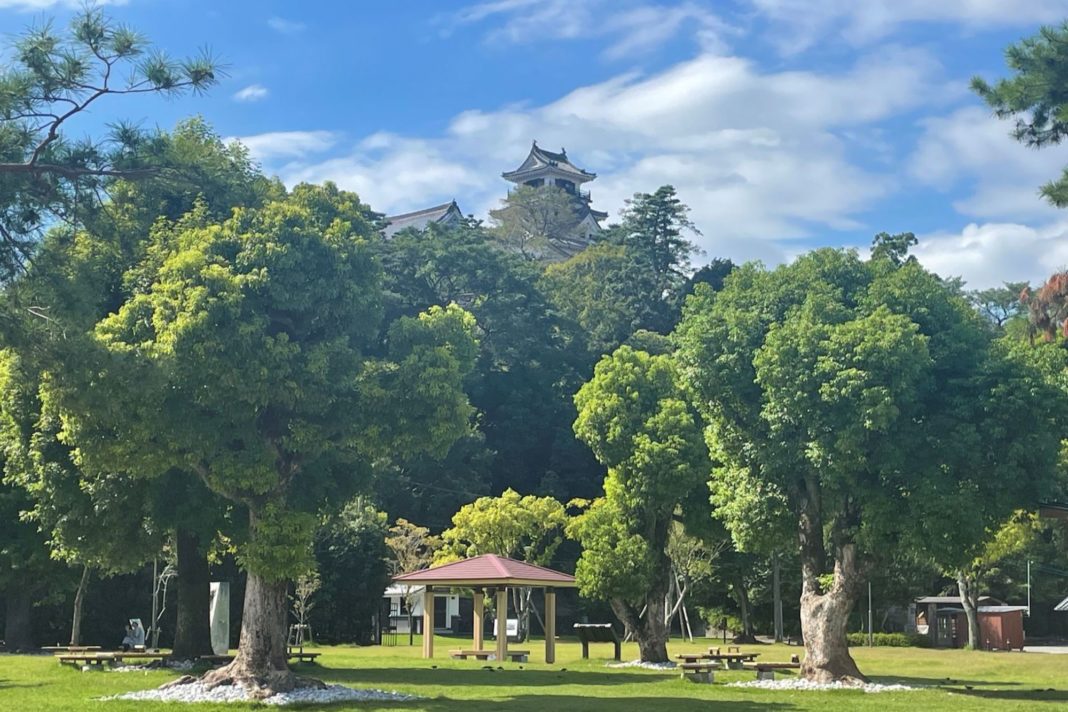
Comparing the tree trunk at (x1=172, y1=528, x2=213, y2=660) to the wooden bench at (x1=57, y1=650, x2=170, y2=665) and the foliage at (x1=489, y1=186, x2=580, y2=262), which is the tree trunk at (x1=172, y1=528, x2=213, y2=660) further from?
the foliage at (x1=489, y1=186, x2=580, y2=262)

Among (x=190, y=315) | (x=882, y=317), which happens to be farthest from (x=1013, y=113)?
(x=190, y=315)

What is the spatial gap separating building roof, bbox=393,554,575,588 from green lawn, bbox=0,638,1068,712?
6.71 ft

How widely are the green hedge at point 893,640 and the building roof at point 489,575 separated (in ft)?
64.8

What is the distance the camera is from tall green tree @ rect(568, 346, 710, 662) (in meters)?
29.9

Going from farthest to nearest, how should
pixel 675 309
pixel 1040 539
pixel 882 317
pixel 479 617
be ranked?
pixel 675 309
pixel 1040 539
pixel 479 617
pixel 882 317

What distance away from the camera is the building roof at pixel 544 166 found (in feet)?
331

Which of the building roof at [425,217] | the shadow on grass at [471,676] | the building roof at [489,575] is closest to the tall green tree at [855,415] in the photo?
the shadow on grass at [471,676]

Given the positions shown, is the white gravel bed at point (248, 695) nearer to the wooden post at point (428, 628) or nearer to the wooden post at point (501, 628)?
the wooden post at point (501, 628)

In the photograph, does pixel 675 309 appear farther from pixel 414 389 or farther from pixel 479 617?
pixel 414 389

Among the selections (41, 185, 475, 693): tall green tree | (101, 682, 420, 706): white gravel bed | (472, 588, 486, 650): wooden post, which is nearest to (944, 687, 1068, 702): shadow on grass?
(101, 682, 420, 706): white gravel bed

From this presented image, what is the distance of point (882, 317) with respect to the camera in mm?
22406

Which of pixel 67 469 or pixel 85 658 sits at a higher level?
pixel 67 469

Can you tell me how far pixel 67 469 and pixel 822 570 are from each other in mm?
14285

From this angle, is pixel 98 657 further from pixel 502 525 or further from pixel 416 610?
pixel 416 610
